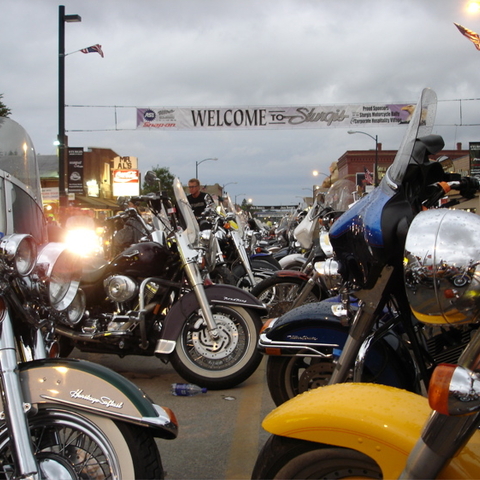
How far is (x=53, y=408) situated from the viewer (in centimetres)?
215

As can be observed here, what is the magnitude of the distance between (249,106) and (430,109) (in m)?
16.7

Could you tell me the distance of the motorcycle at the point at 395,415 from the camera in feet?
5.99

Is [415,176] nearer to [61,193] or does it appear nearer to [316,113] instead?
[61,193]

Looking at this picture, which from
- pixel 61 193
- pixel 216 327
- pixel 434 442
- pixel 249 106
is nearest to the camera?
pixel 434 442

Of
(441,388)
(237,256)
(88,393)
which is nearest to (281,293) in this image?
(237,256)

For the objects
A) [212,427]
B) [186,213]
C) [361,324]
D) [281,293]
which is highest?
[186,213]

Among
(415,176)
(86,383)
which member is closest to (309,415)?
(86,383)

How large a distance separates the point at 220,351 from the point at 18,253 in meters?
2.90

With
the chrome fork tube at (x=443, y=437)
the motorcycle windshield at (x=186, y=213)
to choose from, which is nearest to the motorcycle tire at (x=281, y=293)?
the motorcycle windshield at (x=186, y=213)

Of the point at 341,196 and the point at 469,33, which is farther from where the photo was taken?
the point at 469,33

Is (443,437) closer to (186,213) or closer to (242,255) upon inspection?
(186,213)

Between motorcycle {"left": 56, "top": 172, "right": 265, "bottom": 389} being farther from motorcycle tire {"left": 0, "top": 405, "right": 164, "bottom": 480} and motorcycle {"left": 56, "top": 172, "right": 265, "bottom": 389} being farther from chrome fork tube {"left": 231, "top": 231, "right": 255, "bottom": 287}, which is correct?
chrome fork tube {"left": 231, "top": 231, "right": 255, "bottom": 287}

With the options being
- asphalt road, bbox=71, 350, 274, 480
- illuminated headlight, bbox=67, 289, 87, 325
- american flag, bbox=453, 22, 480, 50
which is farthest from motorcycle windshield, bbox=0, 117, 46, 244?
american flag, bbox=453, 22, 480, 50

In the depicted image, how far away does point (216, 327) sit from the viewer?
15.9 ft
